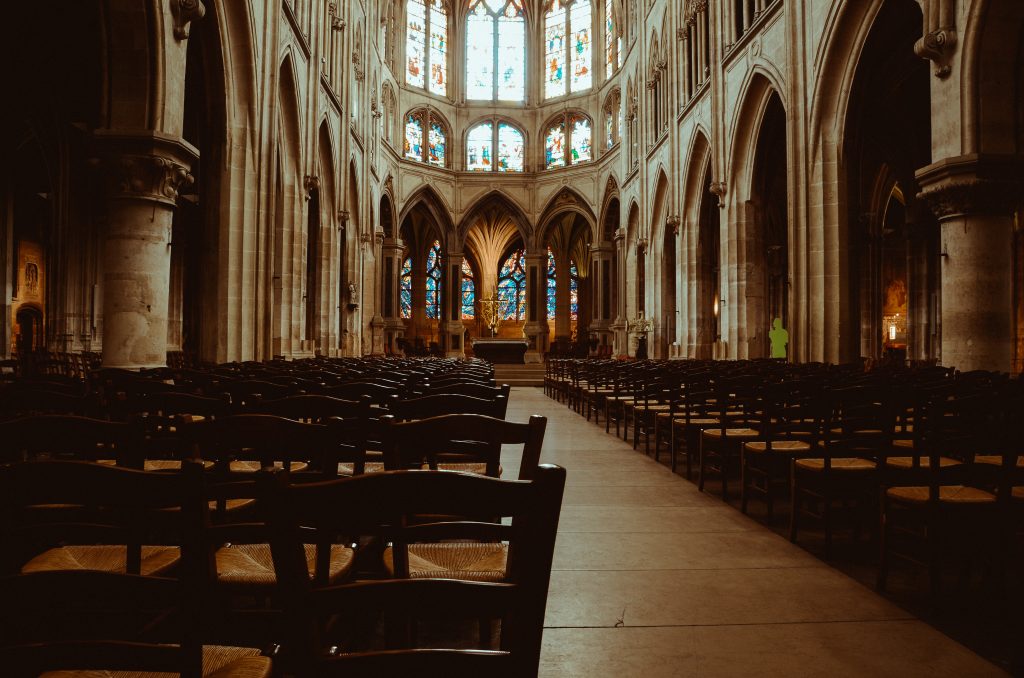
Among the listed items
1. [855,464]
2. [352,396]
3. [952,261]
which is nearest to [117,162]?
[352,396]

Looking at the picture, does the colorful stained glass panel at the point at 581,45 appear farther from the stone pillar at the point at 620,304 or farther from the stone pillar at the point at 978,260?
the stone pillar at the point at 978,260

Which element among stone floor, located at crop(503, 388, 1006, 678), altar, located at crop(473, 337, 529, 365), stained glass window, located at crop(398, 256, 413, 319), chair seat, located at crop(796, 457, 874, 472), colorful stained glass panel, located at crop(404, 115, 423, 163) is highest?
colorful stained glass panel, located at crop(404, 115, 423, 163)

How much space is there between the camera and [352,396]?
5418 mm

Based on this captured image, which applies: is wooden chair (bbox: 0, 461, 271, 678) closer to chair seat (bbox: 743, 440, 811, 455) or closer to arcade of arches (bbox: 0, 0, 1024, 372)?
chair seat (bbox: 743, 440, 811, 455)

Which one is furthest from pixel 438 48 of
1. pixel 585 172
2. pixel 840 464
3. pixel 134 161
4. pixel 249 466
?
pixel 249 466

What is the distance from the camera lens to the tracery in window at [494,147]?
4422 cm

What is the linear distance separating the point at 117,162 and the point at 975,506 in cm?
1067

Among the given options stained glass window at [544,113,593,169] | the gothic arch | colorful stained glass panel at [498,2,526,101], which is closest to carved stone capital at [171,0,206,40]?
the gothic arch

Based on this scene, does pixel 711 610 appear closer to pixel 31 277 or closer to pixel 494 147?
pixel 31 277

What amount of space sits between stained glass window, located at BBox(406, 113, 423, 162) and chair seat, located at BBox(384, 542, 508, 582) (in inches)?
1573

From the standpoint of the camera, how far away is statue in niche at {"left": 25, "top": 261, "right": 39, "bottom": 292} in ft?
82.5

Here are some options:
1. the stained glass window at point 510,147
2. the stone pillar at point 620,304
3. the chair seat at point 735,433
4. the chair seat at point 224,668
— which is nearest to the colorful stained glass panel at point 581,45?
the stained glass window at point 510,147

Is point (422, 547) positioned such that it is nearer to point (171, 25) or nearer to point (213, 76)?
point (171, 25)

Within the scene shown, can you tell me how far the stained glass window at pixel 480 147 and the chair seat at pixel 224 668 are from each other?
142ft
